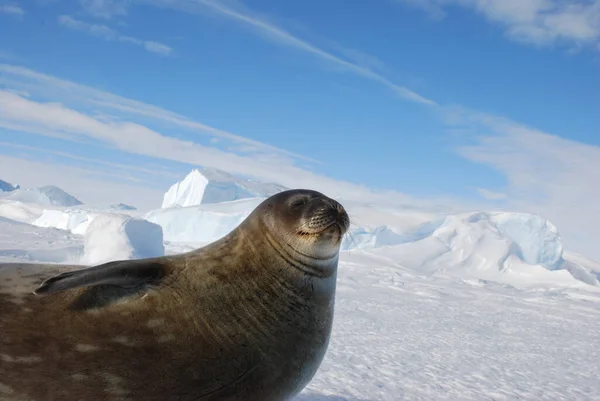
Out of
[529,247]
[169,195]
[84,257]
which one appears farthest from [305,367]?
[169,195]

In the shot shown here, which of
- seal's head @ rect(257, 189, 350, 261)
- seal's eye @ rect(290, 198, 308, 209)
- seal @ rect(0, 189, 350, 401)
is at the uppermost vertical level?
seal's eye @ rect(290, 198, 308, 209)

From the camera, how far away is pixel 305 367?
7.16 feet

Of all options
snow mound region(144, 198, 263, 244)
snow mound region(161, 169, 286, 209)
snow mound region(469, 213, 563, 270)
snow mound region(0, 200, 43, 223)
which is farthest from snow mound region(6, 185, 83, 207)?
snow mound region(469, 213, 563, 270)

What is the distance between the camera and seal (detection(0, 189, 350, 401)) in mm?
1784

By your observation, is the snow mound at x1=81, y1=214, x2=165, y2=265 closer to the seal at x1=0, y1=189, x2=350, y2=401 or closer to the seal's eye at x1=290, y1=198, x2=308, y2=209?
the seal's eye at x1=290, y1=198, x2=308, y2=209

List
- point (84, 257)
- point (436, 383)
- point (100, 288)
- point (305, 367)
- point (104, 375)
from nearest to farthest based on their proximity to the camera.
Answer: point (104, 375)
point (100, 288)
point (305, 367)
point (436, 383)
point (84, 257)

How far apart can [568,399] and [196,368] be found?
478 cm

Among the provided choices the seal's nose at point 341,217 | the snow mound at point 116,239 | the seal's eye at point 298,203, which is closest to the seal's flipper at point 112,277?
the seal's eye at point 298,203

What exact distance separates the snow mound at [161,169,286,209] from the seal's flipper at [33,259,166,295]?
35.5m

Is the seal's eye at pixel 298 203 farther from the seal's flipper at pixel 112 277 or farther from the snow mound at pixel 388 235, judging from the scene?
the snow mound at pixel 388 235

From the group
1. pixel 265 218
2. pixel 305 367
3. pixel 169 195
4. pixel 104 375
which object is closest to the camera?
pixel 104 375

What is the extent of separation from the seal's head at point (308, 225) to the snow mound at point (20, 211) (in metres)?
58.0

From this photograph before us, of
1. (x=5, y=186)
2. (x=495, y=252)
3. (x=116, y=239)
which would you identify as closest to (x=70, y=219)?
(x=116, y=239)

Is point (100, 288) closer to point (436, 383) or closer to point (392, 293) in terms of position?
point (436, 383)
